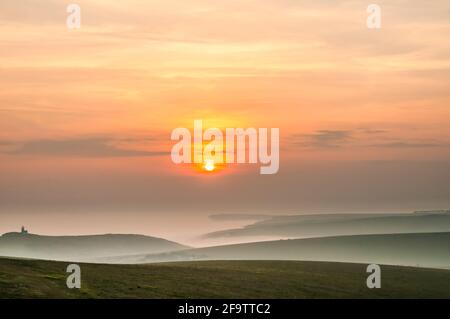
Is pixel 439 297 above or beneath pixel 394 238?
beneath

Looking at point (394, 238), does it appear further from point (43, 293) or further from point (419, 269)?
point (43, 293)

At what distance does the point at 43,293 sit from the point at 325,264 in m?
39.3

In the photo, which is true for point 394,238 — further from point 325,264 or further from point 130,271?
point 130,271

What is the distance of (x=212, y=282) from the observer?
49219 mm

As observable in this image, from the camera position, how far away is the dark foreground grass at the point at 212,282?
135ft

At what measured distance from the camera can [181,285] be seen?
153ft

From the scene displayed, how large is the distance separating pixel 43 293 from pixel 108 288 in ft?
16.4

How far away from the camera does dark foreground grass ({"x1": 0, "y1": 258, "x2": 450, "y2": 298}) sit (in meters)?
41.0
